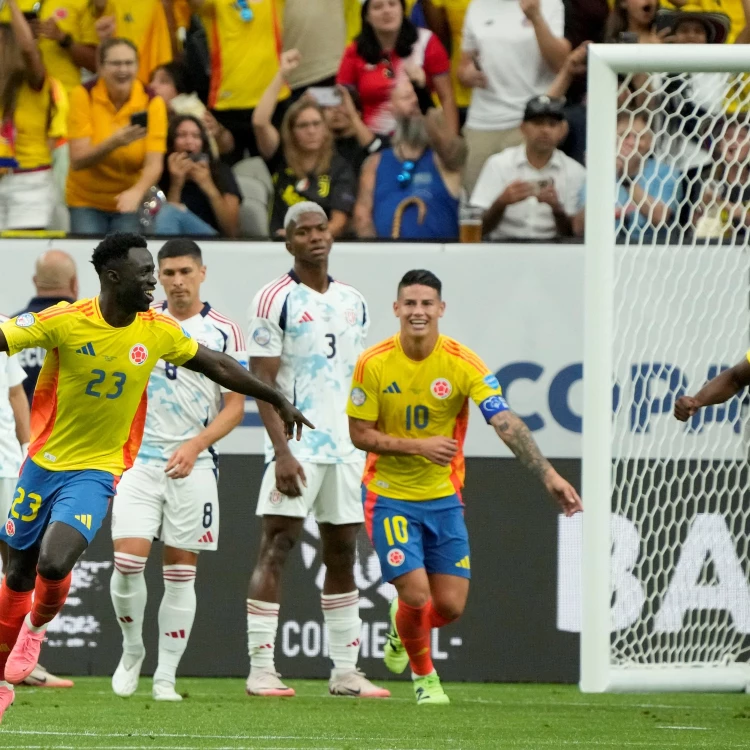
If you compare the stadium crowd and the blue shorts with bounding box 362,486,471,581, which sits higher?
the stadium crowd

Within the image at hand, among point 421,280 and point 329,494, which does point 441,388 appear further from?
point 329,494

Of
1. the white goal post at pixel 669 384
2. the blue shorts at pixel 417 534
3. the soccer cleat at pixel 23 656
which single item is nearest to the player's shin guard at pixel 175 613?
the blue shorts at pixel 417 534

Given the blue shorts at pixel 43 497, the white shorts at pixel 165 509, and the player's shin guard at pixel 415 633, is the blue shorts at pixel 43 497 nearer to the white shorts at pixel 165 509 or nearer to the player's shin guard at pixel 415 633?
the white shorts at pixel 165 509

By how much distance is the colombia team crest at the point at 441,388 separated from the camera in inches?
289

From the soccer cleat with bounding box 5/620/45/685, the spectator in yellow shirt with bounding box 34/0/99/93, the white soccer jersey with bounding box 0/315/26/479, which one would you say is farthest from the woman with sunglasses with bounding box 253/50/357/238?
the soccer cleat with bounding box 5/620/45/685

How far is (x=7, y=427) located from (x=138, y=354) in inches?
97.7

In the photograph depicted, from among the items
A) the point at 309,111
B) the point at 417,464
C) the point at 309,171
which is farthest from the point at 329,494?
the point at 309,111

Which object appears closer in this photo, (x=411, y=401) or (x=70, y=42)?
(x=411, y=401)

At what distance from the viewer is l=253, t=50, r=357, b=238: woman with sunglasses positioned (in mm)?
9617

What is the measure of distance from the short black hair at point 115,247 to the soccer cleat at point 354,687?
3.04m

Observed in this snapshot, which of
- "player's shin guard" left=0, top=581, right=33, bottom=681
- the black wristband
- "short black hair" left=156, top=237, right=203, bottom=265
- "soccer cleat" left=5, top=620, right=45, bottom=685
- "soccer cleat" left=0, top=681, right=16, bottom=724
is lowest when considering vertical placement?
"soccer cleat" left=0, top=681, right=16, bottom=724

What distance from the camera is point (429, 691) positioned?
24.1ft

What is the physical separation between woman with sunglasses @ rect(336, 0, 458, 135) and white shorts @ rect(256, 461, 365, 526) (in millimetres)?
3088

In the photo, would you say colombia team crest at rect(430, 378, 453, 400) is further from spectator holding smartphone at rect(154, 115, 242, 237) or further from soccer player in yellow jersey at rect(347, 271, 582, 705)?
spectator holding smartphone at rect(154, 115, 242, 237)
